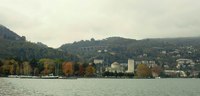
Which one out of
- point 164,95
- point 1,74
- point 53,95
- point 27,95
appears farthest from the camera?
point 1,74

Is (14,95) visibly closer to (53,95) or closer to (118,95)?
(53,95)

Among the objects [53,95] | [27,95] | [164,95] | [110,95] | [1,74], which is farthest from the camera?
[1,74]

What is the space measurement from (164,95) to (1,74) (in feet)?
443

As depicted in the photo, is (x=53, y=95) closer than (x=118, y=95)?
Yes

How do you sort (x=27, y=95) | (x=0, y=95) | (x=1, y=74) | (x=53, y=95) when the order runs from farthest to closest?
(x=1, y=74) → (x=53, y=95) → (x=27, y=95) → (x=0, y=95)

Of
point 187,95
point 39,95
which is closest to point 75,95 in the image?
point 39,95

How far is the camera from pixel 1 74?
200 meters

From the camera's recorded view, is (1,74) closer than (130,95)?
No

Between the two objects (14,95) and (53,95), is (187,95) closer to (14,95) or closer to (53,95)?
(53,95)

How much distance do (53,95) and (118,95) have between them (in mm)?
12129

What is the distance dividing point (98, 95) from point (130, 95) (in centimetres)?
595

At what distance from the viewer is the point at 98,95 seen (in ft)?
244

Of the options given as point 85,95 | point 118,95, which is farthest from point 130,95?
point 85,95

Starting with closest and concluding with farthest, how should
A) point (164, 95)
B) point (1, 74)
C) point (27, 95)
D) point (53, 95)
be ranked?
1. point (27, 95)
2. point (53, 95)
3. point (164, 95)
4. point (1, 74)
